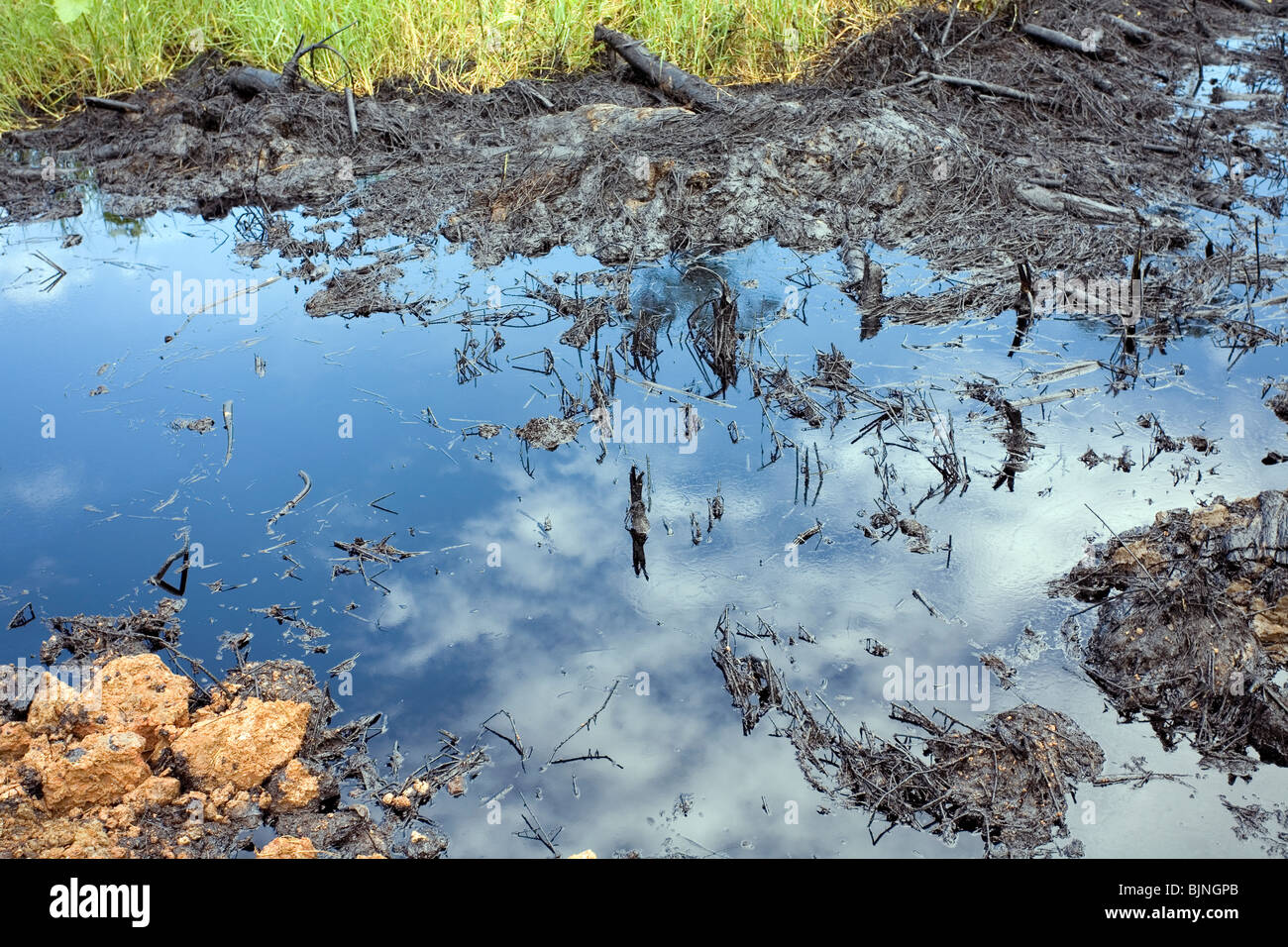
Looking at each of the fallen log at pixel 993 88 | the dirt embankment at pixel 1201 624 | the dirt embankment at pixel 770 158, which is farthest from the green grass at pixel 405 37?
the dirt embankment at pixel 1201 624

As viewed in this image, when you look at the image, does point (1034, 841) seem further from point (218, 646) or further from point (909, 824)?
point (218, 646)

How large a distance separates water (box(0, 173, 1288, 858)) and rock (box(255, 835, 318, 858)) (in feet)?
1.46

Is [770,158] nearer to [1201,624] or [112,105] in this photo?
[1201,624]

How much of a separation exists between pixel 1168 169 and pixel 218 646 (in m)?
7.40

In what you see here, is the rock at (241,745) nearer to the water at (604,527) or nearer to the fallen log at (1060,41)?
the water at (604,527)

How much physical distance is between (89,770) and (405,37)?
25.9 ft

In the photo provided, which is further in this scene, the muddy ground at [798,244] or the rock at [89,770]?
the muddy ground at [798,244]

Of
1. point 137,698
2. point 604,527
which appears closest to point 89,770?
point 137,698

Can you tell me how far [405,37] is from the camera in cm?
913

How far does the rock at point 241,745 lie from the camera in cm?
322

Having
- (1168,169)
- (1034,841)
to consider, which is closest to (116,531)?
(1034,841)

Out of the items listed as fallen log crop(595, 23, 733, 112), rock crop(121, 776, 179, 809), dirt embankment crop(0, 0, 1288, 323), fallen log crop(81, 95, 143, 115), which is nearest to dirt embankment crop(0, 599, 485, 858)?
rock crop(121, 776, 179, 809)

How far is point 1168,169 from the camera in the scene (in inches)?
292

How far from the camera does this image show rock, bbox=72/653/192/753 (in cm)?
330
